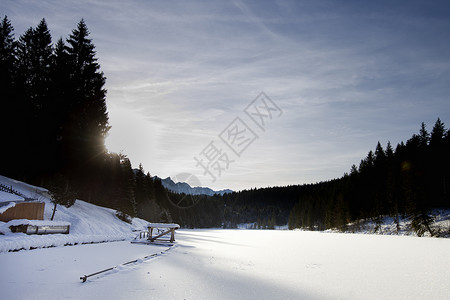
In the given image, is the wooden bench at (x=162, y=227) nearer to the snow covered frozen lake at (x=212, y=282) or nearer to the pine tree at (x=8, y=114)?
the snow covered frozen lake at (x=212, y=282)

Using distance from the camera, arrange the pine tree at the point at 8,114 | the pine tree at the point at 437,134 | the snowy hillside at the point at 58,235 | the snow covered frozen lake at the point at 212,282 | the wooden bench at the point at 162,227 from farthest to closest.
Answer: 1. the pine tree at the point at 437,134
2. the pine tree at the point at 8,114
3. the wooden bench at the point at 162,227
4. the snowy hillside at the point at 58,235
5. the snow covered frozen lake at the point at 212,282

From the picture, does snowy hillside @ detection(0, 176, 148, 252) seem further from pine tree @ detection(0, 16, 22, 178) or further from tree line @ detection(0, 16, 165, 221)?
pine tree @ detection(0, 16, 22, 178)

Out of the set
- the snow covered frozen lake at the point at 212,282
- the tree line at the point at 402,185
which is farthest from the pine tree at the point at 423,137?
the snow covered frozen lake at the point at 212,282

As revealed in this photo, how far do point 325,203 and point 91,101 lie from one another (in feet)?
248

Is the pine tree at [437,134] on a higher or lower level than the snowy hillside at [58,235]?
higher

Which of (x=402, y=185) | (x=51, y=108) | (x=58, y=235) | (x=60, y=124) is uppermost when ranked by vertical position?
(x=51, y=108)

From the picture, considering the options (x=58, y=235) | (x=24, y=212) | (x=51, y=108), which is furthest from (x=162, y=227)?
(x=51, y=108)

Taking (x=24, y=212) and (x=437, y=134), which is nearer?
(x=24, y=212)

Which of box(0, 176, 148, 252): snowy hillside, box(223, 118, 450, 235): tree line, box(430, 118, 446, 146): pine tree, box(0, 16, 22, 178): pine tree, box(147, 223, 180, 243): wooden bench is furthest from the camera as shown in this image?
box(430, 118, 446, 146): pine tree

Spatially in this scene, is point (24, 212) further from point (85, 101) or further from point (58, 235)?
point (85, 101)

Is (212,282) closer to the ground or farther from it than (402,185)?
closer to the ground

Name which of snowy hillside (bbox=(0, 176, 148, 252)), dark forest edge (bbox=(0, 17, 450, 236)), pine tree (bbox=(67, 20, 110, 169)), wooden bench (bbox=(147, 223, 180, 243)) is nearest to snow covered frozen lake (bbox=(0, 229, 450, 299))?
snowy hillside (bbox=(0, 176, 148, 252))

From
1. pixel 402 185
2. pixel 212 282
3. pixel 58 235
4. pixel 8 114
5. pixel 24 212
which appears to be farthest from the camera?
pixel 402 185

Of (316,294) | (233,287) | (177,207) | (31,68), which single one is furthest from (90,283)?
(177,207)
